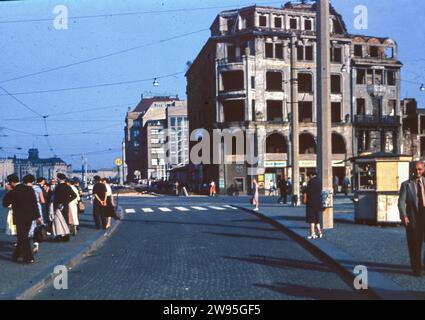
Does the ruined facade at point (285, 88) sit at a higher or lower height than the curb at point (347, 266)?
higher

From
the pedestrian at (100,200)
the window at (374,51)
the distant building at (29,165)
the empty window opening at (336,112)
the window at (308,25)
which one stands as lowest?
the pedestrian at (100,200)

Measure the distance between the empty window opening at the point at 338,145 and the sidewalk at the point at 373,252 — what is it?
38712 mm

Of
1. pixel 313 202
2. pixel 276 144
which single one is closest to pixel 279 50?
pixel 276 144

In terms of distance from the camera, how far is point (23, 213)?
10070 mm

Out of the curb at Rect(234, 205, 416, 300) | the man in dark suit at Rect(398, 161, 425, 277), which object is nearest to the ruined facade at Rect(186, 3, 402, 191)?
the curb at Rect(234, 205, 416, 300)

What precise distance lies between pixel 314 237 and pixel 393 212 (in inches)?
140

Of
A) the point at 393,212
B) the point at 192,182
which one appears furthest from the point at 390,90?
the point at 393,212

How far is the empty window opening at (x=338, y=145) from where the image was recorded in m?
54.6

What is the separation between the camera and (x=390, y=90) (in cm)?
5634

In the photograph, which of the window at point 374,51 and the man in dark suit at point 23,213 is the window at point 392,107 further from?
the man in dark suit at point 23,213

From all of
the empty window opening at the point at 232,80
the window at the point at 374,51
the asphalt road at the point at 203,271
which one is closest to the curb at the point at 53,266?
the asphalt road at the point at 203,271

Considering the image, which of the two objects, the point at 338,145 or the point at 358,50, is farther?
the point at 358,50

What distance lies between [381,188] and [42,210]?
9280mm

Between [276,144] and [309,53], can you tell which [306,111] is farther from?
[309,53]
